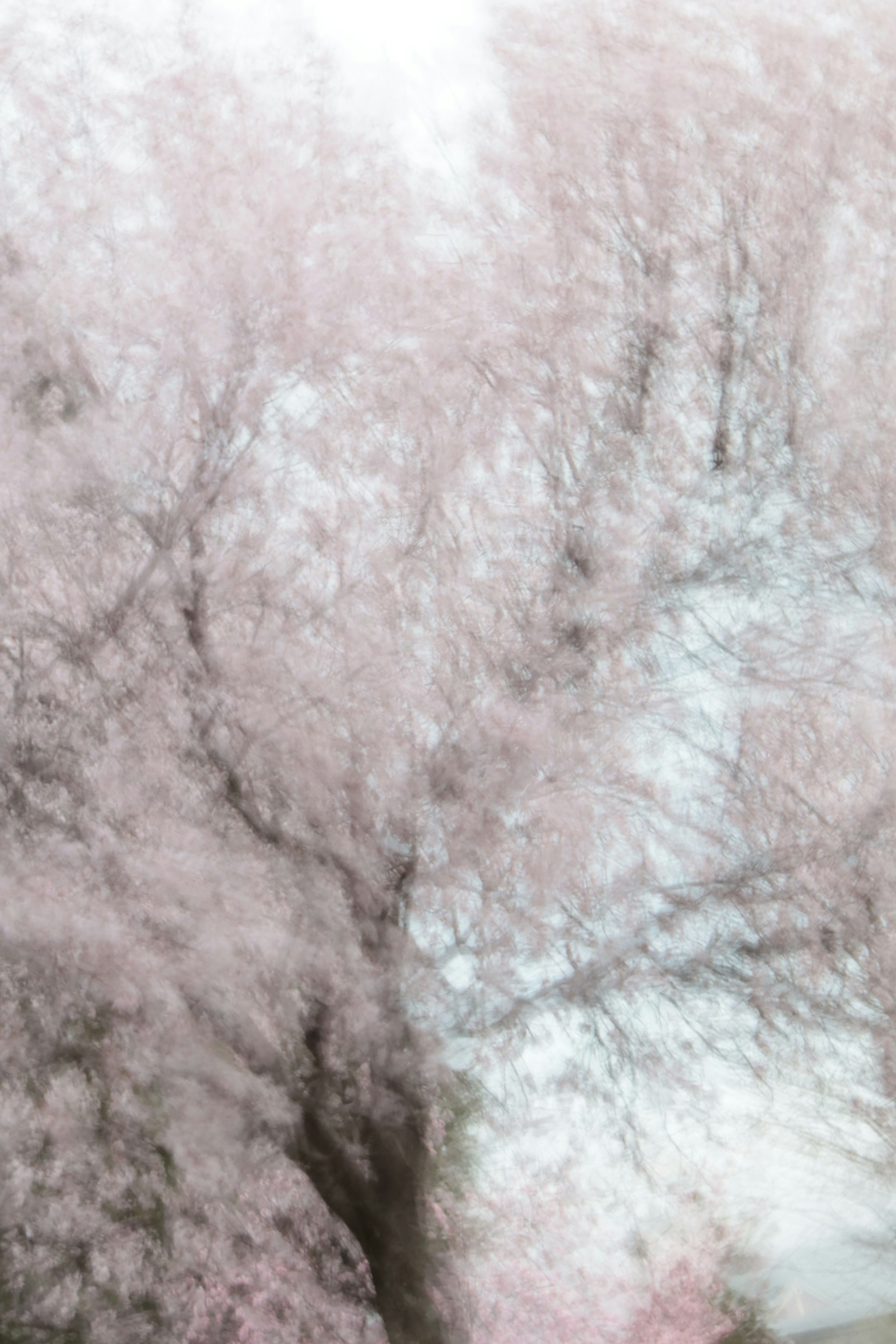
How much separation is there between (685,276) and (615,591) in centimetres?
76

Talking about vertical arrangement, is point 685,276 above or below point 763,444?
above

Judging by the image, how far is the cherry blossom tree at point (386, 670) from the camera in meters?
2.63

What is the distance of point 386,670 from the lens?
266 cm

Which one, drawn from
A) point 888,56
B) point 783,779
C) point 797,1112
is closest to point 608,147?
point 888,56

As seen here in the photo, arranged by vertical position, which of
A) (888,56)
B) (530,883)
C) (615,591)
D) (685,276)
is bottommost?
(530,883)

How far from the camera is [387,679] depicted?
2.66 metres

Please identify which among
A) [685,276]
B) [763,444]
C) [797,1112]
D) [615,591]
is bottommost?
[797,1112]

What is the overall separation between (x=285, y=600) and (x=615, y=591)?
30.0 inches

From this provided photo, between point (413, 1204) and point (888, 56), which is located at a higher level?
point (888, 56)

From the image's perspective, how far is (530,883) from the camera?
8.77 ft

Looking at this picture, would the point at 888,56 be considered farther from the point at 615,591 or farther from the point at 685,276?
the point at 615,591

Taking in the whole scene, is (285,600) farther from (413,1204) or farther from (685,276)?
(413,1204)

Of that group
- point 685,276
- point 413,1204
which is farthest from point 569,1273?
point 685,276

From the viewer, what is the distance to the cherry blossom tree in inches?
104
